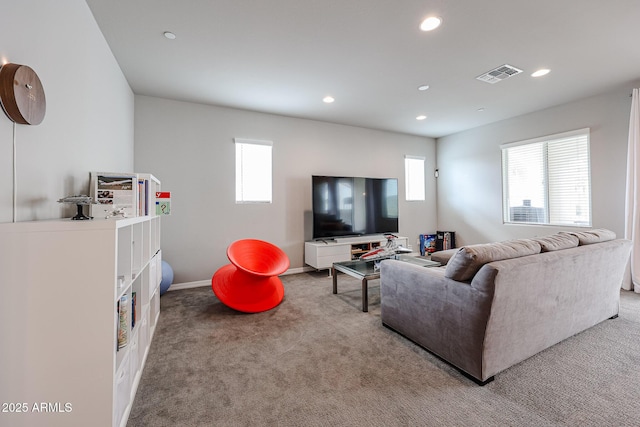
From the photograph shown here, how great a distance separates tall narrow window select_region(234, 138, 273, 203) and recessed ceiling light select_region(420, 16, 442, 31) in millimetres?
2680

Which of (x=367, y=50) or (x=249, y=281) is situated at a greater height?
(x=367, y=50)

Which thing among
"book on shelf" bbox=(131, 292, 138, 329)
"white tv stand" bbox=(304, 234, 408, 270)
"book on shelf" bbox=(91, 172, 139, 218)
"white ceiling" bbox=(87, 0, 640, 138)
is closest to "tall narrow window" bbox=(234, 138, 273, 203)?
"white ceiling" bbox=(87, 0, 640, 138)

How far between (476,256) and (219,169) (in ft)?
11.6

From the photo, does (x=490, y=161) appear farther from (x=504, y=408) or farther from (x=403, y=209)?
(x=504, y=408)

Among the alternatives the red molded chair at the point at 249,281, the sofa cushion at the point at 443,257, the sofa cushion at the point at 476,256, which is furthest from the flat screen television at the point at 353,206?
the sofa cushion at the point at 476,256

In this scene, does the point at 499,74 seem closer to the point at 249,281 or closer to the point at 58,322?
the point at 249,281

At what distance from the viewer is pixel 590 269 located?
2.15 m

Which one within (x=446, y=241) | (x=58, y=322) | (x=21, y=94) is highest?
(x=21, y=94)

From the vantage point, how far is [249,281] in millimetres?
3031

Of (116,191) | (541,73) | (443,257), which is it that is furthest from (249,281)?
(541,73)

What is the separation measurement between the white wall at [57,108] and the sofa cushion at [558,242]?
10.4 feet

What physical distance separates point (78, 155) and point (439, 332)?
2841 mm

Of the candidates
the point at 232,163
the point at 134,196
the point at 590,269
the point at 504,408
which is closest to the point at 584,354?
the point at 590,269

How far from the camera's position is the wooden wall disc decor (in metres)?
1.13
